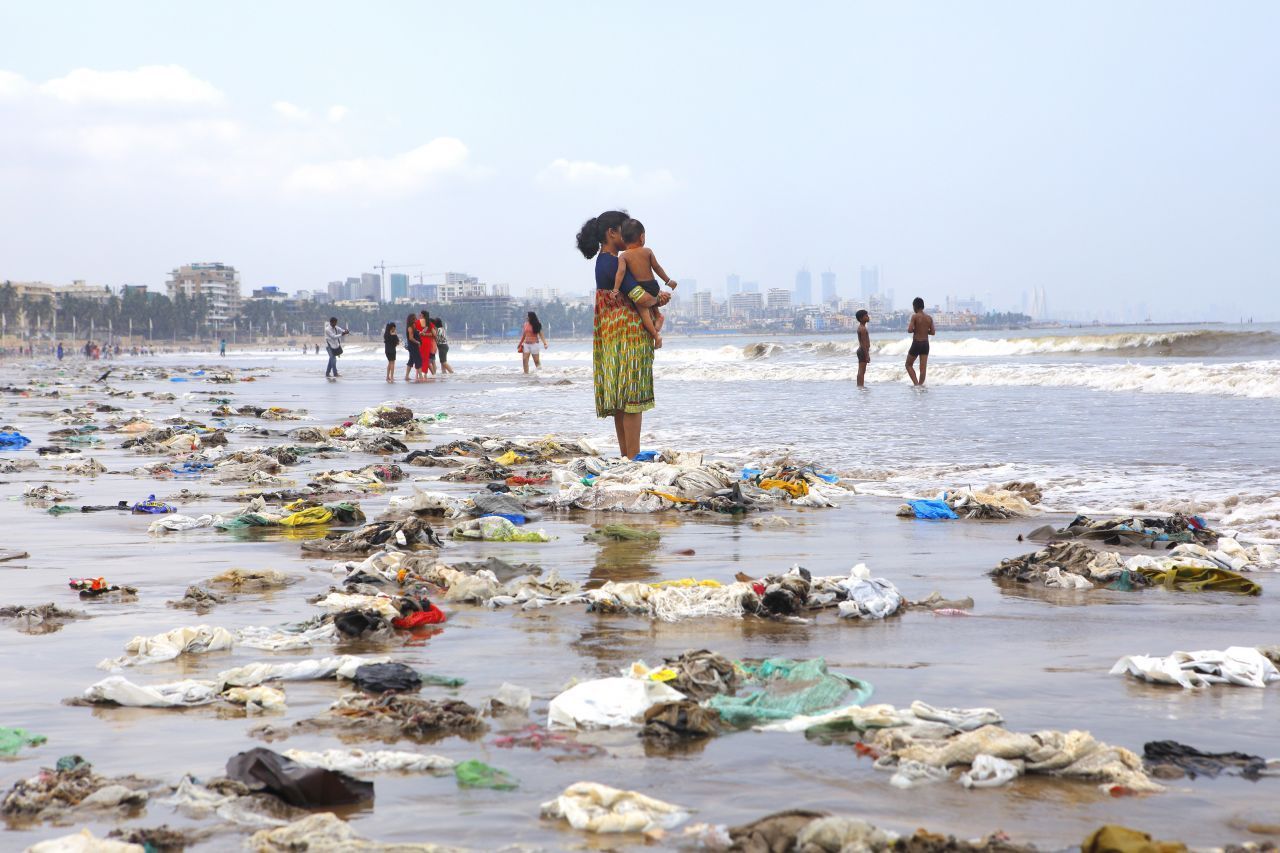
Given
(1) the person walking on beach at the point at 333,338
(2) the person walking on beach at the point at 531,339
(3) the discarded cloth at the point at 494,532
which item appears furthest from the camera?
(1) the person walking on beach at the point at 333,338

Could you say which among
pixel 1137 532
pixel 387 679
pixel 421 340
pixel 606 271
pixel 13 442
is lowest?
pixel 13 442

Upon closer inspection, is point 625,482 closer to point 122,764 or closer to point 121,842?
point 122,764

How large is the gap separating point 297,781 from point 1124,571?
14.8 feet

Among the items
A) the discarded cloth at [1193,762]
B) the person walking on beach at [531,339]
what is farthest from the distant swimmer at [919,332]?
the discarded cloth at [1193,762]

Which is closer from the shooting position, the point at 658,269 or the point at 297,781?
the point at 297,781

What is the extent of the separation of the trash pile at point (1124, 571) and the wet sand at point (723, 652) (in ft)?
0.43

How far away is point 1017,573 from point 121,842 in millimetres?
4716

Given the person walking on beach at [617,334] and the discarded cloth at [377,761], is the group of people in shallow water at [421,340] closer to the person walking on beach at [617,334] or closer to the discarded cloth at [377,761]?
the person walking on beach at [617,334]

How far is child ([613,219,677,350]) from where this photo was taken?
34.6 ft

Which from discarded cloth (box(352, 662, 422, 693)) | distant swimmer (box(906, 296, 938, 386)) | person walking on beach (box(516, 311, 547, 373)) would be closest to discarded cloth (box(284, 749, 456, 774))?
discarded cloth (box(352, 662, 422, 693))

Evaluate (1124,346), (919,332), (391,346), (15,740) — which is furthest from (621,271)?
(1124,346)

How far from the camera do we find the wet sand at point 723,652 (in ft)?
10.1

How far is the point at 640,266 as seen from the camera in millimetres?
10586

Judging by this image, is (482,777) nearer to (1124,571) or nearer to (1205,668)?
(1205,668)
